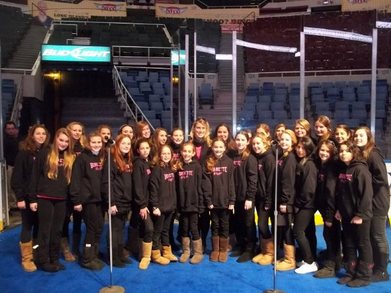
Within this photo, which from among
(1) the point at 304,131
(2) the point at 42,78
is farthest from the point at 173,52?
(2) the point at 42,78

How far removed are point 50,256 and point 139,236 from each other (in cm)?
99

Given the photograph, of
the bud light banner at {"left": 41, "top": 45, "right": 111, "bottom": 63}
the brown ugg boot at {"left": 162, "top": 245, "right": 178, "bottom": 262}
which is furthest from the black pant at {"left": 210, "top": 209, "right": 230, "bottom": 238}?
the bud light banner at {"left": 41, "top": 45, "right": 111, "bottom": 63}

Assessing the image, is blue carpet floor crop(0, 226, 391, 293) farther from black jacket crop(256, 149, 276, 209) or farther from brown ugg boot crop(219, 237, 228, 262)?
black jacket crop(256, 149, 276, 209)

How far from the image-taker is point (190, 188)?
455 centimetres

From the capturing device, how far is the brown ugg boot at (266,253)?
455 cm

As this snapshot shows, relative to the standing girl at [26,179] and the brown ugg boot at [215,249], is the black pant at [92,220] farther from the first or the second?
the brown ugg boot at [215,249]

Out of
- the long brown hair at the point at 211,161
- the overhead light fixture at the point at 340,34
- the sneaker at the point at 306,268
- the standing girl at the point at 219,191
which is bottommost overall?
the sneaker at the point at 306,268

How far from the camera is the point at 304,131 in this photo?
4469 millimetres

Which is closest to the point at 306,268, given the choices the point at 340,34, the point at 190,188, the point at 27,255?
the point at 190,188

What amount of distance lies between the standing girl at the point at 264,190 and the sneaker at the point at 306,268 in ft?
1.24

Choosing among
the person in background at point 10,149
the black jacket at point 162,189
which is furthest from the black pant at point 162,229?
the person in background at point 10,149

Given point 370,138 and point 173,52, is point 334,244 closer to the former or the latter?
point 370,138

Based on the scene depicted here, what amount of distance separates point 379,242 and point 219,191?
1.67 metres

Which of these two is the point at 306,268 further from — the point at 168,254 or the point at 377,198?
the point at 168,254
